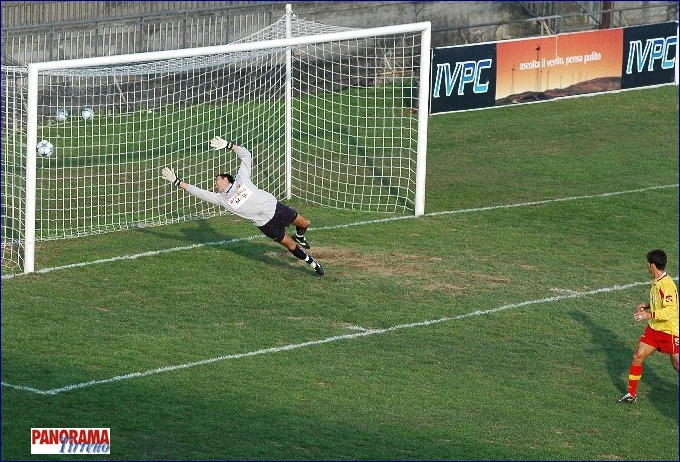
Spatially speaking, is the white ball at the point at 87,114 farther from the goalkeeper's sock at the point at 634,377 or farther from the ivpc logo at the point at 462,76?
the goalkeeper's sock at the point at 634,377

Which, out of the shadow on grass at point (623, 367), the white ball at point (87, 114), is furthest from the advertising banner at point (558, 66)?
the shadow on grass at point (623, 367)

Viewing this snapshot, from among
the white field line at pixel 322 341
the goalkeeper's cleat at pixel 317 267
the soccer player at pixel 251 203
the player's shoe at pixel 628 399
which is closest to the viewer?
the white field line at pixel 322 341

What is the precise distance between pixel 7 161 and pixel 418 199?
276 inches

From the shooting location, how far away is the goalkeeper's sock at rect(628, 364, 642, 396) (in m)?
14.7

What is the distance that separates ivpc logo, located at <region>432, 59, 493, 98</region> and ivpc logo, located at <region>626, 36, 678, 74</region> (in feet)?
14.9

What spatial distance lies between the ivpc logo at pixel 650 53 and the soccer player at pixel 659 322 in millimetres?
19200

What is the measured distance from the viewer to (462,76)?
3031 cm

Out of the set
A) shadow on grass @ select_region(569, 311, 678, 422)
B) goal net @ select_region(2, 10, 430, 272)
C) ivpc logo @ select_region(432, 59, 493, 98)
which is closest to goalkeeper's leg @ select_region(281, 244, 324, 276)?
goal net @ select_region(2, 10, 430, 272)

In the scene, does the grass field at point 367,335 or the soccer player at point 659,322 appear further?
the soccer player at point 659,322

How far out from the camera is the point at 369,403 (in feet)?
47.1

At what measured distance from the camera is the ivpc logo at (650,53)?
33.1 metres

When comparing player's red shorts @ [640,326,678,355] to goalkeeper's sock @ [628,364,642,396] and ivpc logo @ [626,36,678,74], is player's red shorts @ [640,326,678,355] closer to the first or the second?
goalkeeper's sock @ [628,364,642,396]

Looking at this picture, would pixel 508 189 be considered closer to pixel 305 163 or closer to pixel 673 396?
pixel 305 163

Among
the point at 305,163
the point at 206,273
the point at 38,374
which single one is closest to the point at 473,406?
the point at 38,374
